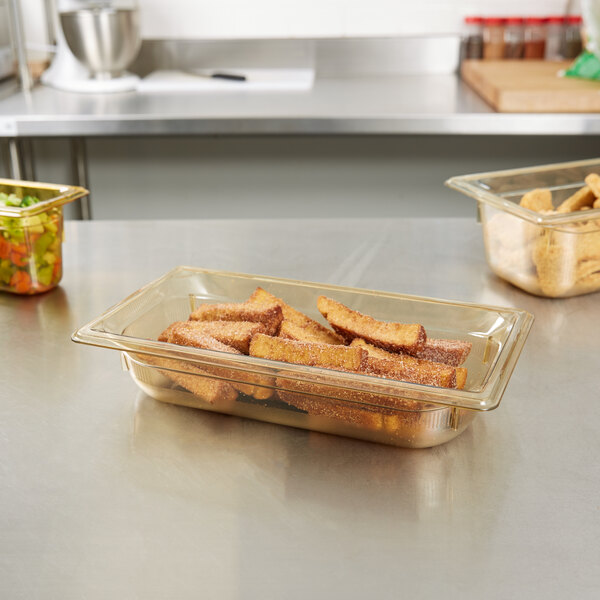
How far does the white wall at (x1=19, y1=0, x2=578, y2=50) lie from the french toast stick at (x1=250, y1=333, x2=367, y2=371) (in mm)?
2493

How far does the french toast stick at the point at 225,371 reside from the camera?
28.0 inches

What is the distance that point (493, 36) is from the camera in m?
2.86

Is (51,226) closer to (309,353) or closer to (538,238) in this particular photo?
(309,353)

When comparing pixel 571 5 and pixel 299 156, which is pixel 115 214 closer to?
pixel 299 156

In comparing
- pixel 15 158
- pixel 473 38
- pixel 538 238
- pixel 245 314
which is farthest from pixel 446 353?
pixel 473 38

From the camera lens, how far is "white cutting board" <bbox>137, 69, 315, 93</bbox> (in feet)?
8.55

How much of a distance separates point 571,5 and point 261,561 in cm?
284

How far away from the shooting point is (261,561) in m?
0.60

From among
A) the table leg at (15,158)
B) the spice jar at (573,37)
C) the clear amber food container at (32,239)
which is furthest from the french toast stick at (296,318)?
the spice jar at (573,37)

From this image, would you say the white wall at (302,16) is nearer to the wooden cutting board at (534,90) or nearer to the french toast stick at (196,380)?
the wooden cutting board at (534,90)

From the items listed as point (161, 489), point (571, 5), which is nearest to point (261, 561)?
point (161, 489)

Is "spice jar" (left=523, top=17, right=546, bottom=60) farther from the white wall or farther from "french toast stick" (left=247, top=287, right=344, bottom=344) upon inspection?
"french toast stick" (left=247, top=287, right=344, bottom=344)

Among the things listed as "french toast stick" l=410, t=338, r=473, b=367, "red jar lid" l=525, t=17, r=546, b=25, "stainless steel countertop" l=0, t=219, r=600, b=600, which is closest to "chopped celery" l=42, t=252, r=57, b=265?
"stainless steel countertop" l=0, t=219, r=600, b=600

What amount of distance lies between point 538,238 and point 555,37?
216cm
